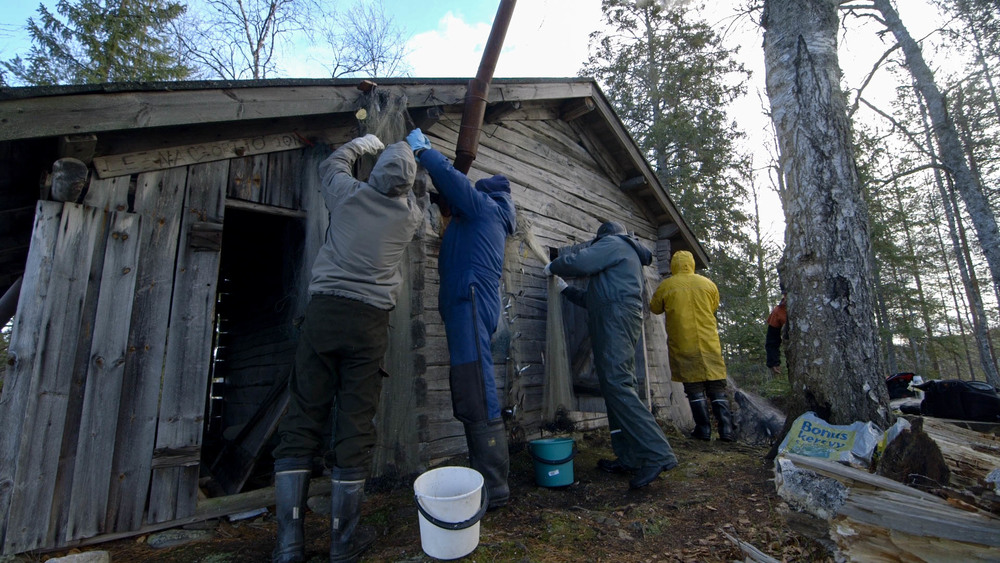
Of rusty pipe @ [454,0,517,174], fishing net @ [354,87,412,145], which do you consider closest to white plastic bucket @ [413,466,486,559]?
fishing net @ [354,87,412,145]

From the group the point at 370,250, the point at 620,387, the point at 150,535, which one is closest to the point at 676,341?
the point at 620,387

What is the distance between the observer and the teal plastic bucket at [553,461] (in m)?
3.91

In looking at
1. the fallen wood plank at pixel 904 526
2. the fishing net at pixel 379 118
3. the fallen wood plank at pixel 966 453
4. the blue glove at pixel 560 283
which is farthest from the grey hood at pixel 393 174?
the fallen wood plank at pixel 966 453

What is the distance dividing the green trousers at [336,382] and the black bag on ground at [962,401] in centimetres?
547

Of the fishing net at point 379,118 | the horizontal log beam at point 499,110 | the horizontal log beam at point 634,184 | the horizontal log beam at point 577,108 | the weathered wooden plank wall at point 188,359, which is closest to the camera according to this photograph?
the weathered wooden plank wall at point 188,359

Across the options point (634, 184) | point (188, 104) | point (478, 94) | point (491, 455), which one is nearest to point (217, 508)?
point (491, 455)

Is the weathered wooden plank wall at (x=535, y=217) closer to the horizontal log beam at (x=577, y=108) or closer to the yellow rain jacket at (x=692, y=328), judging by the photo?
the horizontal log beam at (x=577, y=108)

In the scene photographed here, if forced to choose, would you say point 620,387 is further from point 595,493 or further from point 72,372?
point 72,372

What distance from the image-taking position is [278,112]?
3.72 metres

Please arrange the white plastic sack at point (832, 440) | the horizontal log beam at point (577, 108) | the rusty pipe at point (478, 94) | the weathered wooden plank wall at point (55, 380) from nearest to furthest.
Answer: the weathered wooden plank wall at point (55, 380), the white plastic sack at point (832, 440), the rusty pipe at point (478, 94), the horizontal log beam at point (577, 108)

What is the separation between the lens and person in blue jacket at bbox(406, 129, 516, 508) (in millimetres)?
3246

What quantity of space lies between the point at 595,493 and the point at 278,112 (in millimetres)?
3864

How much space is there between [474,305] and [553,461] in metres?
1.47

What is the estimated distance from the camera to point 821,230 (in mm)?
4188
